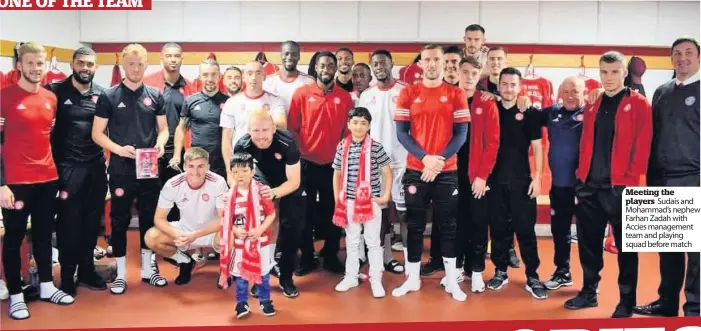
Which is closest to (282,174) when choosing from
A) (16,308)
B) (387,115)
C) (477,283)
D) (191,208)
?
(191,208)

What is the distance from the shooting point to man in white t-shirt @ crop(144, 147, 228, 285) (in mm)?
3068

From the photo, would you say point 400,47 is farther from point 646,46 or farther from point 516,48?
point 646,46

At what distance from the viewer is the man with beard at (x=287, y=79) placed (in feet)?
10.6

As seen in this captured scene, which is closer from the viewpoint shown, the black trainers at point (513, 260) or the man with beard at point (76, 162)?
the man with beard at point (76, 162)

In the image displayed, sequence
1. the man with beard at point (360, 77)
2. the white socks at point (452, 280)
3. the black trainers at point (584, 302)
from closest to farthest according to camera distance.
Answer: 1. the black trainers at point (584, 302)
2. the white socks at point (452, 280)
3. the man with beard at point (360, 77)

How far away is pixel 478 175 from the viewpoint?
123 inches

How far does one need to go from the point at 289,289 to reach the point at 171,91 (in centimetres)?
128

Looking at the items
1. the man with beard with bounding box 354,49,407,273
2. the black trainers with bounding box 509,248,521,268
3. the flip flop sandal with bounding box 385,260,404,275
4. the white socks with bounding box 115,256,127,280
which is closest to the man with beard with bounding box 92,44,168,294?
the white socks with bounding box 115,256,127,280

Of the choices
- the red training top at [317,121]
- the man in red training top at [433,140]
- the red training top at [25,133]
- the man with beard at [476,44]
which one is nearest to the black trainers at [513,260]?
the man in red training top at [433,140]

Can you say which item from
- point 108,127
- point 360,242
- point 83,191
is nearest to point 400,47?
point 360,242

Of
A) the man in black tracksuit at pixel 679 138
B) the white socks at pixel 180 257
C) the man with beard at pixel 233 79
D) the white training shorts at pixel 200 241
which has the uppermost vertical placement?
the man with beard at pixel 233 79

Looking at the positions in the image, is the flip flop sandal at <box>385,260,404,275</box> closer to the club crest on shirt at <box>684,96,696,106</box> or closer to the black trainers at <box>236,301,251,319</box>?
the black trainers at <box>236,301,251,319</box>

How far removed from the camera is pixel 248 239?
290 centimetres

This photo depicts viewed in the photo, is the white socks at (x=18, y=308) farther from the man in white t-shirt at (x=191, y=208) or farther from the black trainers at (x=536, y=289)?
the black trainers at (x=536, y=289)
